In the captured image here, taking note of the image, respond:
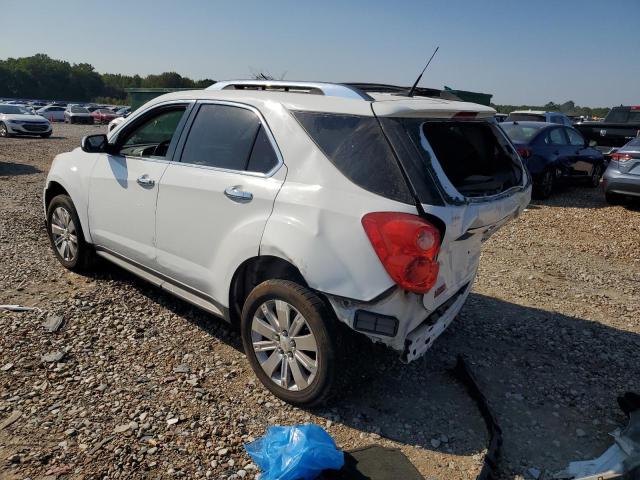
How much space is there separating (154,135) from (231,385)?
2563mm

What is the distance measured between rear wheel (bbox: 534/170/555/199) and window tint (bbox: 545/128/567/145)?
680 mm

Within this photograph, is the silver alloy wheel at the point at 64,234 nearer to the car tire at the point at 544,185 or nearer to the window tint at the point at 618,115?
the car tire at the point at 544,185

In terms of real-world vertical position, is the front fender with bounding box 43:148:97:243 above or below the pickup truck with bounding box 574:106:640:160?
below

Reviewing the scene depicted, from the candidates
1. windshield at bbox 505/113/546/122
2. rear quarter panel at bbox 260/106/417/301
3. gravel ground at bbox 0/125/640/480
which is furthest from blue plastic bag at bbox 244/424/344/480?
windshield at bbox 505/113/546/122

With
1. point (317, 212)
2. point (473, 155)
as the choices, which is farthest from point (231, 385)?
point (473, 155)

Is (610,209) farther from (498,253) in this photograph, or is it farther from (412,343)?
(412,343)

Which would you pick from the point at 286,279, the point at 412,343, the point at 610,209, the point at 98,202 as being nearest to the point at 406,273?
the point at 412,343

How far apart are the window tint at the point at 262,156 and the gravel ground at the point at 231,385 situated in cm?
120

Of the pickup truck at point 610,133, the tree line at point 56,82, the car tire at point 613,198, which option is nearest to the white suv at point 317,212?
the car tire at point 613,198

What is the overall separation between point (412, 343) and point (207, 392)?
135 centimetres

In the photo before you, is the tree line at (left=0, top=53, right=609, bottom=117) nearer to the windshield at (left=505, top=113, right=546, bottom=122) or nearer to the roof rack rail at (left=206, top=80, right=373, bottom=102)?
the windshield at (left=505, top=113, right=546, bottom=122)

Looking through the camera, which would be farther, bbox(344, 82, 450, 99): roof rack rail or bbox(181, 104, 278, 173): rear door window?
bbox(344, 82, 450, 99): roof rack rail

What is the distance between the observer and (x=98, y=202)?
4129 mm

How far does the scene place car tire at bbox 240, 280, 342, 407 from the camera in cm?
265
